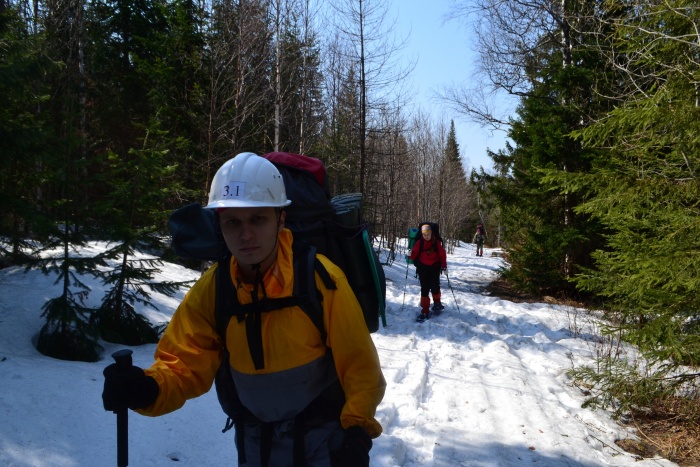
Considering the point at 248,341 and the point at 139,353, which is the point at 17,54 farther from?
the point at 248,341

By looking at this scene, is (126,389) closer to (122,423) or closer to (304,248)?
(122,423)

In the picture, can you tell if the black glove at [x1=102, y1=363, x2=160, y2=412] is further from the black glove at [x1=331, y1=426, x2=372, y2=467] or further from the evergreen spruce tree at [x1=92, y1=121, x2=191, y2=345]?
the evergreen spruce tree at [x1=92, y1=121, x2=191, y2=345]

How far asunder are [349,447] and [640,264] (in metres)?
4.17

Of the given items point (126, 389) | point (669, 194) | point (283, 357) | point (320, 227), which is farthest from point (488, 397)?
point (126, 389)

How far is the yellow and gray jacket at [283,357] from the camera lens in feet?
6.34

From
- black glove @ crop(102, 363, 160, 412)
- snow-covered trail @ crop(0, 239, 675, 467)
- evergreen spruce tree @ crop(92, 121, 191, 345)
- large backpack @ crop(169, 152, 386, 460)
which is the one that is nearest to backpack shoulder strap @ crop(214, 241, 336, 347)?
large backpack @ crop(169, 152, 386, 460)

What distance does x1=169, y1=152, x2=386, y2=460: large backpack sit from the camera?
2000 millimetres

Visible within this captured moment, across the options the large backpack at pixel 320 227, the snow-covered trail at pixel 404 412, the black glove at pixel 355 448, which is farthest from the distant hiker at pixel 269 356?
the snow-covered trail at pixel 404 412

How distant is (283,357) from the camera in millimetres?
1967

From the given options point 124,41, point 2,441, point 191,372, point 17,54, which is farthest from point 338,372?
Result: point 124,41

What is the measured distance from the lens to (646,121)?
14.9 feet

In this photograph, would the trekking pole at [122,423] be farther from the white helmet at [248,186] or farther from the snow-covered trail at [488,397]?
the snow-covered trail at [488,397]

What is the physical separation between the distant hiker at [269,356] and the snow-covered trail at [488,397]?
7.25ft

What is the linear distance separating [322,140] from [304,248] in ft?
56.2
